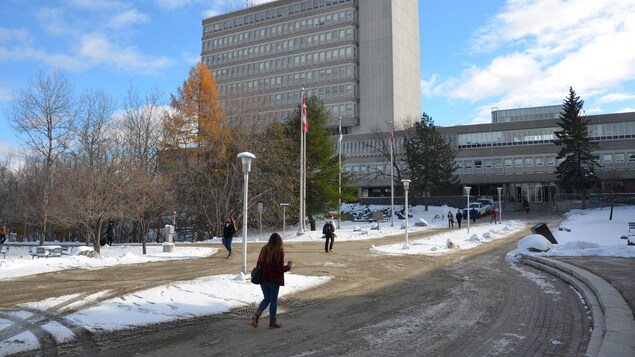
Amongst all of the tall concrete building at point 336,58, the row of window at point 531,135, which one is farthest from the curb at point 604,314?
the tall concrete building at point 336,58

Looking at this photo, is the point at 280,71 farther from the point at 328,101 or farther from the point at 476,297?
the point at 476,297

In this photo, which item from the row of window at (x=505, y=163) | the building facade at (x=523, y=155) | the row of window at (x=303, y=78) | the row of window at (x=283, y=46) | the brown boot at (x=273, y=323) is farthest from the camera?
the row of window at (x=283, y=46)

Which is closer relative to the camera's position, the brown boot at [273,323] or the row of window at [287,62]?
the brown boot at [273,323]

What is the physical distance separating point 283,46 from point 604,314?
89.3 metres

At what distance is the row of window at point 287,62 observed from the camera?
84.9m

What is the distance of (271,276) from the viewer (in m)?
7.08

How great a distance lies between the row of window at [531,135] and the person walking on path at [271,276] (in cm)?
6860

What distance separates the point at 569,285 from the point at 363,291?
508cm

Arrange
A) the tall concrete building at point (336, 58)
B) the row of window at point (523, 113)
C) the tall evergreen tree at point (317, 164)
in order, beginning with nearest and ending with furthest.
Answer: the tall evergreen tree at point (317, 164) < the tall concrete building at point (336, 58) < the row of window at point (523, 113)

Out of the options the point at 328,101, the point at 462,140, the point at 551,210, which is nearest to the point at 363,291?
the point at 551,210

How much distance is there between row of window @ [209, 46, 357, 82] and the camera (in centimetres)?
8494

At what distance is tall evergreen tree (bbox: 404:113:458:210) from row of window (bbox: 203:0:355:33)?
41746 mm

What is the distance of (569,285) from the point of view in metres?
10.8

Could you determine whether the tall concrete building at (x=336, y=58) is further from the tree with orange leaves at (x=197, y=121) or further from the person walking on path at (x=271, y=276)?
the person walking on path at (x=271, y=276)
